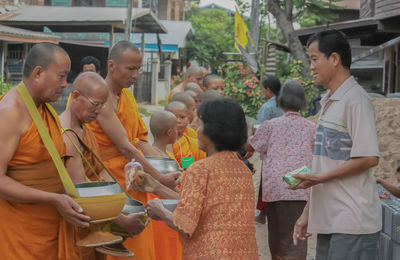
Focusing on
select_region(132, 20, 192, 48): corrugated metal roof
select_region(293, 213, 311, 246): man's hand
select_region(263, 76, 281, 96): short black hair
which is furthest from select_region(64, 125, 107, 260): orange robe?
select_region(132, 20, 192, 48): corrugated metal roof

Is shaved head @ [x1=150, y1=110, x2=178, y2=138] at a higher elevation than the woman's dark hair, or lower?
lower

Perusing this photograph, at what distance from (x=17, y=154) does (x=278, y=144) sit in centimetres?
284

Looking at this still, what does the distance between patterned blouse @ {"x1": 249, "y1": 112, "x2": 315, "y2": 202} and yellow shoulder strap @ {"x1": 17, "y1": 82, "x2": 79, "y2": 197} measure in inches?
105

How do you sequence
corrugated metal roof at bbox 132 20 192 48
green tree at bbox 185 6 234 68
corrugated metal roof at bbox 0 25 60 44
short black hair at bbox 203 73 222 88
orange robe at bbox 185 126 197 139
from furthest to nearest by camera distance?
green tree at bbox 185 6 234 68 → corrugated metal roof at bbox 132 20 192 48 → corrugated metal roof at bbox 0 25 60 44 → short black hair at bbox 203 73 222 88 → orange robe at bbox 185 126 197 139

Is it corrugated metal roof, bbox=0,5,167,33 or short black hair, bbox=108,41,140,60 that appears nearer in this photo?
short black hair, bbox=108,41,140,60

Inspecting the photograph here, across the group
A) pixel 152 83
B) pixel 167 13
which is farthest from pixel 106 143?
pixel 167 13

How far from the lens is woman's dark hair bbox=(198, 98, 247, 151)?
2734 millimetres

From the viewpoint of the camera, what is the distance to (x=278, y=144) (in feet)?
16.8

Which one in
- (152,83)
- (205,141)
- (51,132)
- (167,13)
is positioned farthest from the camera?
(167,13)

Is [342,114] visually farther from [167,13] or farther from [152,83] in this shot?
[167,13]

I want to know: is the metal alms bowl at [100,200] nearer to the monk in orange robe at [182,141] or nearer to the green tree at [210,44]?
the monk in orange robe at [182,141]

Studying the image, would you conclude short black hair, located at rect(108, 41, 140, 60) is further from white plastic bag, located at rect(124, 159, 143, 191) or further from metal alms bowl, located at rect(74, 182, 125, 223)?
metal alms bowl, located at rect(74, 182, 125, 223)

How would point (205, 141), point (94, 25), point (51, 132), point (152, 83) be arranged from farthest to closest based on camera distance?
point (152, 83) → point (94, 25) → point (51, 132) → point (205, 141)

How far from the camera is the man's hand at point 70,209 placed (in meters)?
2.79
